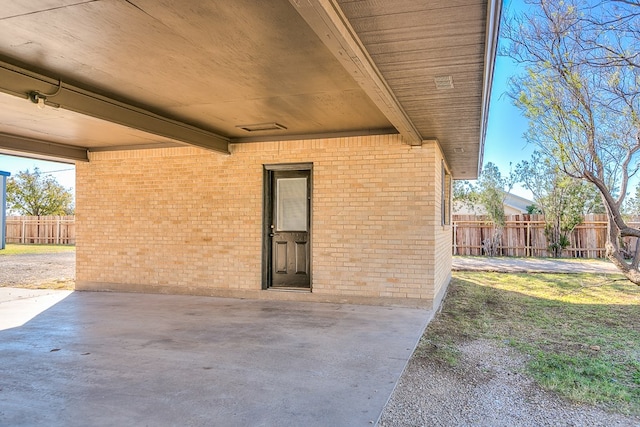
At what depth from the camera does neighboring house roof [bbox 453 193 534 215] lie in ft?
78.8

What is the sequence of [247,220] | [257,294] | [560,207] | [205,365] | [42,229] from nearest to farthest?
→ [205,365], [257,294], [247,220], [560,207], [42,229]

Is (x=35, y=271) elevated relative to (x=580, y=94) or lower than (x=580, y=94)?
lower

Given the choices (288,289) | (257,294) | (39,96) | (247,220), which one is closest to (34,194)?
(247,220)

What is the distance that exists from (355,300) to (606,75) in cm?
492

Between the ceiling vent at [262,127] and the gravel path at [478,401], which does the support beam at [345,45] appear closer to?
the ceiling vent at [262,127]

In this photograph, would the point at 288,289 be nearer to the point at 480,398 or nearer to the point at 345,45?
the point at 480,398

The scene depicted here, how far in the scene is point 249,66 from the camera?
432 centimetres

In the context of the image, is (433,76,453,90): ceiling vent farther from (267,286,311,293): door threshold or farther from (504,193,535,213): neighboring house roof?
(504,193,535,213): neighboring house roof

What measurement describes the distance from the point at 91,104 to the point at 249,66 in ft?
7.41

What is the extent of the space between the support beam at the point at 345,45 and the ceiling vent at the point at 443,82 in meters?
0.48

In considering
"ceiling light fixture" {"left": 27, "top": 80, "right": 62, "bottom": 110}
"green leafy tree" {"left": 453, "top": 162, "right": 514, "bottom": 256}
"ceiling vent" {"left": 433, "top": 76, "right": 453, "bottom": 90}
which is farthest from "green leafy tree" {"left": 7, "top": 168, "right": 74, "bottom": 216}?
"ceiling vent" {"left": 433, "top": 76, "right": 453, "bottom": 90}

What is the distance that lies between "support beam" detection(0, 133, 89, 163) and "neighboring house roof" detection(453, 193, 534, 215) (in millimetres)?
18103

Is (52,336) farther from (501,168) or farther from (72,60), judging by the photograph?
(501,168)

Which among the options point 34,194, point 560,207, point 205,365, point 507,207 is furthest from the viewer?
point 34,194
